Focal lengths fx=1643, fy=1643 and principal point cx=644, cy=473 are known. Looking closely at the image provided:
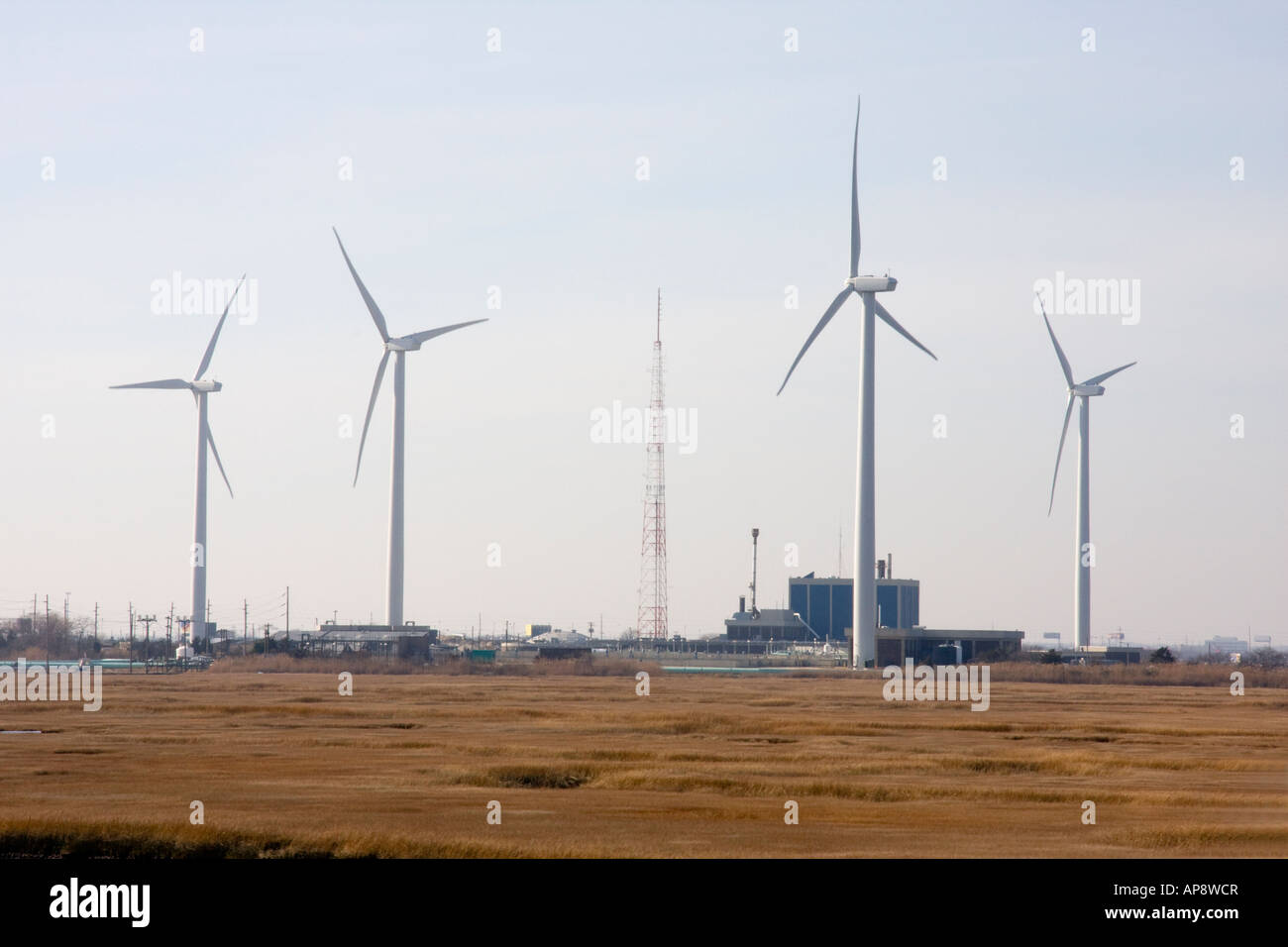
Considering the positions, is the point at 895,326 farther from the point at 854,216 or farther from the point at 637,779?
the point at 637,779

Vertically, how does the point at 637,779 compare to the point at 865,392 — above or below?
below

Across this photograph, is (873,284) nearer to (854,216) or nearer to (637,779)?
(854,216)

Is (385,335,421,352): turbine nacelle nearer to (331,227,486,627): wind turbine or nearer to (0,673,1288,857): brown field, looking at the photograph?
(331,227,486,627): wind turbine

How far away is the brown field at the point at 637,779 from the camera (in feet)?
138

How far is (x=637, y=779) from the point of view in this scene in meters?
58.7

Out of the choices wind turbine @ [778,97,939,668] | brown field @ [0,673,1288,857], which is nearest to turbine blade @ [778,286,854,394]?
wind turbine @ [778,97,939,668]

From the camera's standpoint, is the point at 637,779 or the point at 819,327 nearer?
the point at 637,779

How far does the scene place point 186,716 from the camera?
9462 cm

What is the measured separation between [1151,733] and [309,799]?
2052 inches

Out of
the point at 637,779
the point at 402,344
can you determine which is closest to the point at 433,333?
the point at 402,344

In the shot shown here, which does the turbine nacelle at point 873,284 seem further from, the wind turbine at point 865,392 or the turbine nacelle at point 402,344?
the turbine nacelle at point 402,344

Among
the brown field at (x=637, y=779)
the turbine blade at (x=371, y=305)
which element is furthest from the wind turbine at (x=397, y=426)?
the brown field at (x=637, y=779)
